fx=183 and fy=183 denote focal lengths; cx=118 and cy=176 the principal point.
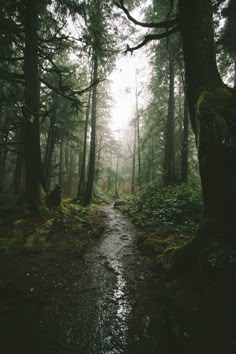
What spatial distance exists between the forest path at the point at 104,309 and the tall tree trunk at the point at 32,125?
328 centimetres

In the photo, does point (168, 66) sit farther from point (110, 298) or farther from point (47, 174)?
point (110, 298)

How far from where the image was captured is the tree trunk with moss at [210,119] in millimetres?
2908

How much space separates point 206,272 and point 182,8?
15.6ft

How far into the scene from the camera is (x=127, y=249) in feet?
18.0

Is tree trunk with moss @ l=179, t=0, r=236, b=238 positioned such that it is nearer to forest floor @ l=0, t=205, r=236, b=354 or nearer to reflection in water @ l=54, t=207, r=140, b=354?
forest floor @ l=0, t=205, r=236, b=354

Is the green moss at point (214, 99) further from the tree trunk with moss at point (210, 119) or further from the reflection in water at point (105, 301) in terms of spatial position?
the reflection in water at point (105, 301)

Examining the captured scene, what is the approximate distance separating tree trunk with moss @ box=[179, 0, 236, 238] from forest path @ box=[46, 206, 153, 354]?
1776mm

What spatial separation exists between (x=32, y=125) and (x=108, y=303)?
6.18 m

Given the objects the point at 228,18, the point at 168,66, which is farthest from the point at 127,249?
the point at 168,66

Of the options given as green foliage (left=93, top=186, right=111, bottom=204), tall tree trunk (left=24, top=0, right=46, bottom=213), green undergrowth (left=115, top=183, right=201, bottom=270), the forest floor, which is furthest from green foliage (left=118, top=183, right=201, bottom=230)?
green foliage (left=93, top=186, right=111, bottom=204)

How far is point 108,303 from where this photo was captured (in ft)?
10.1

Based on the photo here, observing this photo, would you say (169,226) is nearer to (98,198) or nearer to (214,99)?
(214,99)

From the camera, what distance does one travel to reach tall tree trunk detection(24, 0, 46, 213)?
21.9 ft

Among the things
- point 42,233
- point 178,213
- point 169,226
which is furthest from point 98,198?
point 42,233
